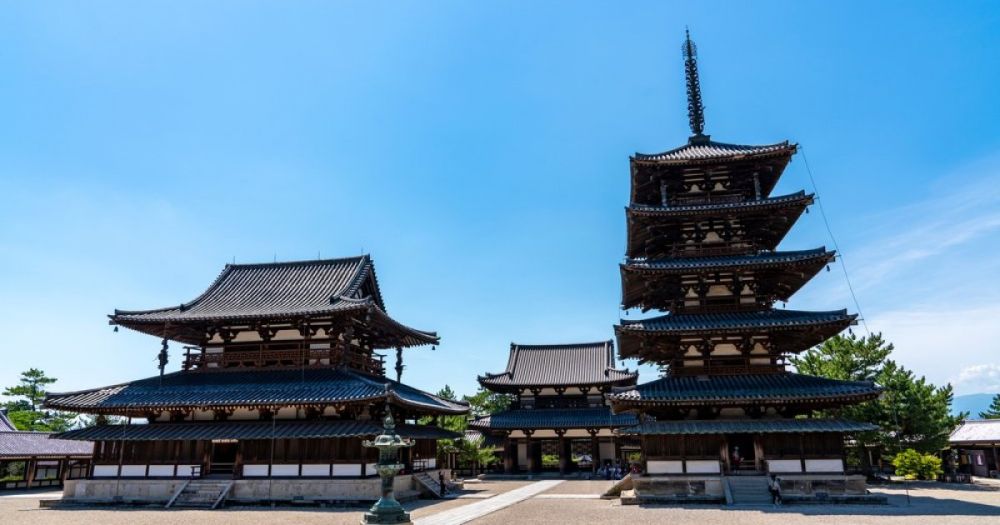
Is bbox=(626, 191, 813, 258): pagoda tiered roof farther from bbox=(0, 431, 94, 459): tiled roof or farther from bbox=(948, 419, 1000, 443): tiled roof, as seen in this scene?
bbox=(0, 431, 94, 459): tiled roof

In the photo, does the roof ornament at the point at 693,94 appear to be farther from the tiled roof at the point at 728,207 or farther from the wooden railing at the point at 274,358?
the wooden railing at the point at 274,358

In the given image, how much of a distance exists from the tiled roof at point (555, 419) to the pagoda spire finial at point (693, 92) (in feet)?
81.5

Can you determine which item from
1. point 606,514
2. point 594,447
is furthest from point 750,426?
point 594,447

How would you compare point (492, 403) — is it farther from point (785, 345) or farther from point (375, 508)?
point (375, 508)

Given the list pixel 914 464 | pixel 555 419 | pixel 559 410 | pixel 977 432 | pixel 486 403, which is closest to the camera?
pixel 914 464

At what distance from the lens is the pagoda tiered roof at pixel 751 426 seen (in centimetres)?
2314

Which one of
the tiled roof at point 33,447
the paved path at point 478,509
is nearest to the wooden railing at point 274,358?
the paved path at point 478,509

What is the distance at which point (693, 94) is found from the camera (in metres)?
34.0

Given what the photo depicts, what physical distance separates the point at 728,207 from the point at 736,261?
2.70m

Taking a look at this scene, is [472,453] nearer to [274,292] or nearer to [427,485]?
[427,485]

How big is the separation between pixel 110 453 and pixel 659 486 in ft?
88.7

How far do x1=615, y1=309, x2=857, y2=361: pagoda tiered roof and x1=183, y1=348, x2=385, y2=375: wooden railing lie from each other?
47.2 ft

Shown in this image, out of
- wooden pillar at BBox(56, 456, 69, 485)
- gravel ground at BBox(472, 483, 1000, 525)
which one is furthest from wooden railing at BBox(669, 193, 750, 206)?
wooden pillar at BBox(56, 456, 69, 485)

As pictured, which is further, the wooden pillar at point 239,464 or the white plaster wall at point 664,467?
the wooden pillar at point 239,464
